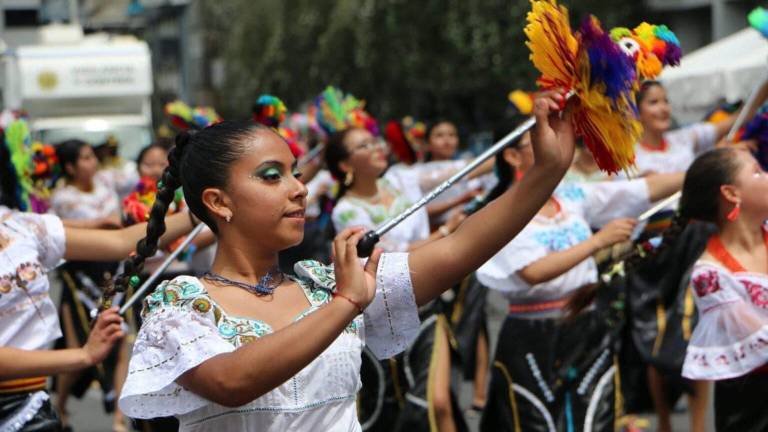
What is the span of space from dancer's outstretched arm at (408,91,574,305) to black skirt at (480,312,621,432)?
9.02 feet

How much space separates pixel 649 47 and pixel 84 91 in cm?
1515

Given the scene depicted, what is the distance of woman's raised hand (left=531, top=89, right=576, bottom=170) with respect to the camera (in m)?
2.95

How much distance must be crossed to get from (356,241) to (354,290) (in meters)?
0.12

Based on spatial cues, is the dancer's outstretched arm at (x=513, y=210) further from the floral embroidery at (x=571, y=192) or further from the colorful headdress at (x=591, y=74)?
the floral embroidery at (x=571, y=192)

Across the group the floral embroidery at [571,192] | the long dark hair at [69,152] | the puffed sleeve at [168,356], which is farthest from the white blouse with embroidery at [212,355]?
the long dark hair at [69,152]

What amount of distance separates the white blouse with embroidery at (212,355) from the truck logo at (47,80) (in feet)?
49.3

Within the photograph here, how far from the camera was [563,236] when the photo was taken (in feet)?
19.0

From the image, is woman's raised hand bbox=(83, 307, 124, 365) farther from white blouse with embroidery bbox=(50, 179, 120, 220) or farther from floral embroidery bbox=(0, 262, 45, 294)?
white blouse with embroidery bbox=(50, 179, 120, 220)

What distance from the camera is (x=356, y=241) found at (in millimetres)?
2914

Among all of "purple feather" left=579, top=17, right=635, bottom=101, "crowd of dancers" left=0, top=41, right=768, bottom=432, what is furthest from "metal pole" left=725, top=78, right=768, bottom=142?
"purple feather" left=579, top=17, right=635, bottom=101

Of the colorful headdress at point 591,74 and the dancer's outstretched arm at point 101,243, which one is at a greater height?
the colorful headdress at point 591,74

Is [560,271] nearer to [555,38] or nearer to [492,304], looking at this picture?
[555,38]

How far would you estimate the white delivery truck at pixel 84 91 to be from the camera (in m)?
17.5

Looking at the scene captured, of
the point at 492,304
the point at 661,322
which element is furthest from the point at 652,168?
the point at 492,304
